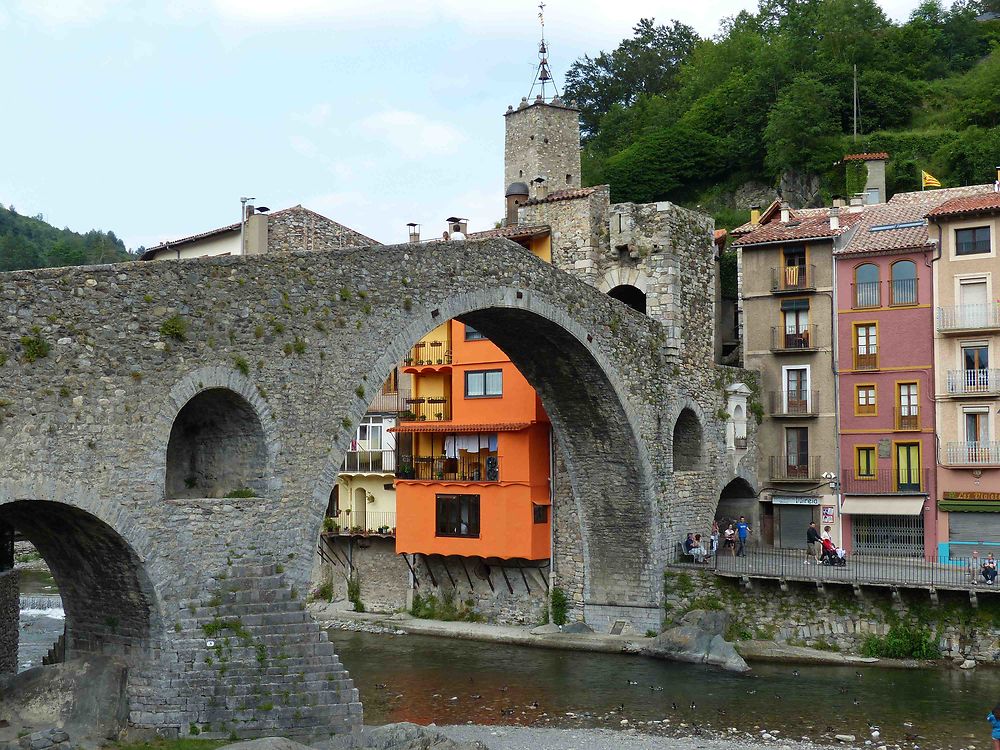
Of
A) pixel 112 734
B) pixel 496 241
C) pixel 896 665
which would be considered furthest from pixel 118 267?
pixel 896 665

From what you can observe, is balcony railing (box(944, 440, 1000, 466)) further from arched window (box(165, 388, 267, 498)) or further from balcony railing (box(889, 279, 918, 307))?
arched window (box(165, 388, 267, 498))

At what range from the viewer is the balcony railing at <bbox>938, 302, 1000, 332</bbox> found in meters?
28.5

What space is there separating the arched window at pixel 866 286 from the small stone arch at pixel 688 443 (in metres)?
5.30

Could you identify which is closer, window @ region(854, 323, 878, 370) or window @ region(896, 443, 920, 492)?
window @ region(896, 443, 920, 492)

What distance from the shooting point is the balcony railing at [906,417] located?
29672 mm

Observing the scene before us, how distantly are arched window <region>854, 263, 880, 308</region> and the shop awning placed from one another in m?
4.99

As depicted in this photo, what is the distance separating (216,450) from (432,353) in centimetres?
1327

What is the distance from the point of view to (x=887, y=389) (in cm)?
3019

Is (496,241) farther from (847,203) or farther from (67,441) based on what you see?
(847,203)

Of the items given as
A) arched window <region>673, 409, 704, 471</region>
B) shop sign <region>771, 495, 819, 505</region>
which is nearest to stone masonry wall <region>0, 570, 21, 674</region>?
arched window <region>673, 409, 704, 471</region>

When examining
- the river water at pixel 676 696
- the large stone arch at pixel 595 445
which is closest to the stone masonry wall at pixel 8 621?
the river water at pixel 676 696

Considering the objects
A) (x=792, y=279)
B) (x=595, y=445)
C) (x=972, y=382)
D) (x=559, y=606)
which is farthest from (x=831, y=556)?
(x=792, y=279)

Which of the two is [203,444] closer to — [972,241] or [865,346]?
[865,346]

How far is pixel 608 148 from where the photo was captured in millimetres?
58000
